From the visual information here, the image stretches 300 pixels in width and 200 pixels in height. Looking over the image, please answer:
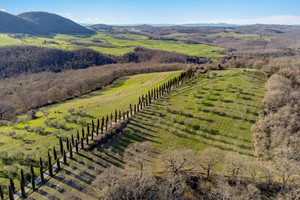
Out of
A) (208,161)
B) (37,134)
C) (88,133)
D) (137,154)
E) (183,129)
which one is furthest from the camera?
(183,129)

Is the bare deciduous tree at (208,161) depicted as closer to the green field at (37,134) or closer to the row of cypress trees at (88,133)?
the row of cypress trees at (88,133)

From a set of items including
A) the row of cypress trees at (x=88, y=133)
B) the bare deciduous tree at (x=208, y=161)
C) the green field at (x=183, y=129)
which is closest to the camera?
the row of cypress trees at (x=88, y=133)

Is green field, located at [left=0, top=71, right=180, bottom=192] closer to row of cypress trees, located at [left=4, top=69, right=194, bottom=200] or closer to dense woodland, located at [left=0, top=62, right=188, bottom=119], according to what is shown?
row of cypress trees, located at [left=4, top=69, right=194, bottom=200]

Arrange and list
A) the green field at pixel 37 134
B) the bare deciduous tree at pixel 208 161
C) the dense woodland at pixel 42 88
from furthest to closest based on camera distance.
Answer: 1. the dense woodland at pixel 42 88
2. the green field at pixel 37 134
3. the bare deciduous tree at pixel 208 161

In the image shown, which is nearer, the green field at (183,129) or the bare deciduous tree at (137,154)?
the green field at (183,129)

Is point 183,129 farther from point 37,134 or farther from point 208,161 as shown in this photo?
point 37,134

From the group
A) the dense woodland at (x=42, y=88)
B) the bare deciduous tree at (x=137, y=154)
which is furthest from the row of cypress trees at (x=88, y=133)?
the dense woodland at (x=42, y=88)

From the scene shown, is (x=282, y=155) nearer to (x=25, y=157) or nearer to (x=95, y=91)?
(x=25, y=157)

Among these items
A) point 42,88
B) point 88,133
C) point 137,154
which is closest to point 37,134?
point 88,133
